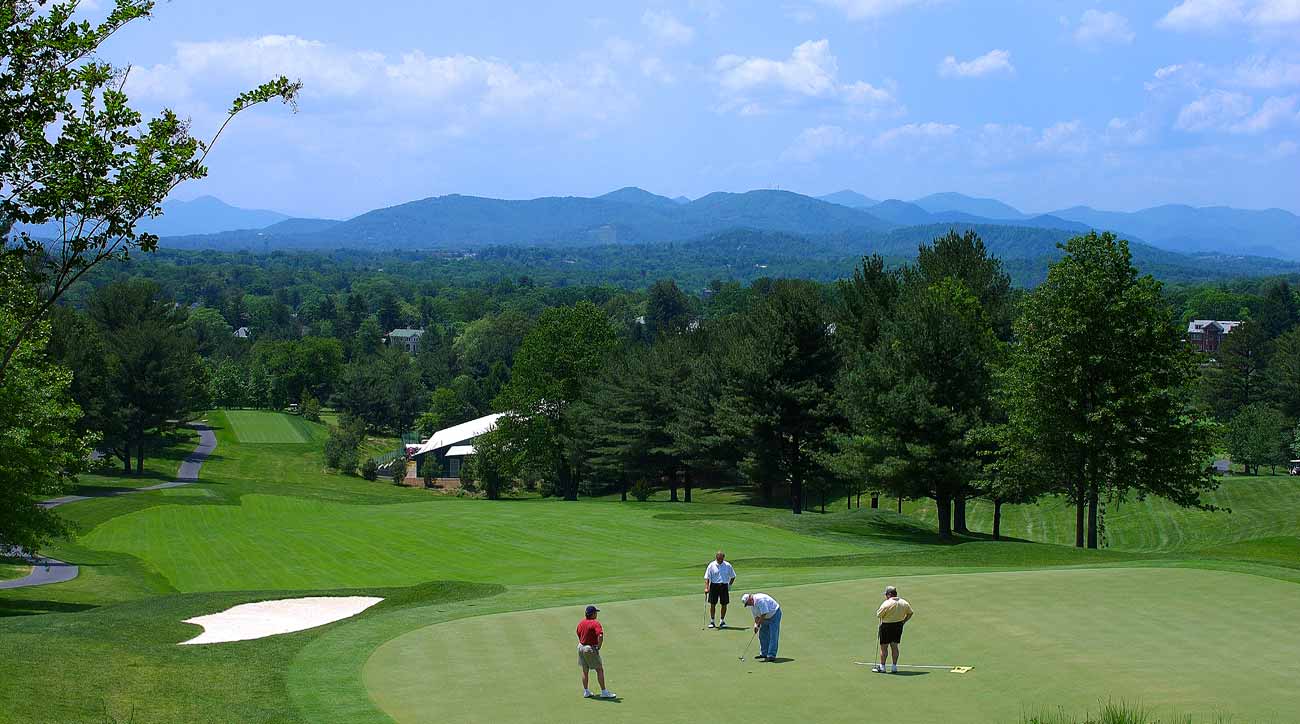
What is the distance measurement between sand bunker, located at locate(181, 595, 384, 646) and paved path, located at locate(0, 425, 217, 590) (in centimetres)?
1366

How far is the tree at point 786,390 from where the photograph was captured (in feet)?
198

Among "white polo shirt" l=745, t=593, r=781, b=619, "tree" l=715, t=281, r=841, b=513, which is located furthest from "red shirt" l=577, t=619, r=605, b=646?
"tree" l=715, t=281, r=841, b=513

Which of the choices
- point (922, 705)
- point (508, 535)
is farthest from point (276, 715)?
point (508, 535)

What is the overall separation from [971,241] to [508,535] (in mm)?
38116

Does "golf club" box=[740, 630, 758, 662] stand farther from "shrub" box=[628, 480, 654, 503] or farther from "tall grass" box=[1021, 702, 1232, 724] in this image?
"shrub" box=[628, 480, 654, 503]

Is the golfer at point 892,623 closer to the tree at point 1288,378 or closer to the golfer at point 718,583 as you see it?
the golfer at point 718,583

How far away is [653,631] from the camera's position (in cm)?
2409

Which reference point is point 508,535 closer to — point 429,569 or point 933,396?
point 429,569

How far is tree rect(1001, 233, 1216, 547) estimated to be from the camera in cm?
4184

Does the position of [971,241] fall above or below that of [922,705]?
above

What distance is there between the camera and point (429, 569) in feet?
137

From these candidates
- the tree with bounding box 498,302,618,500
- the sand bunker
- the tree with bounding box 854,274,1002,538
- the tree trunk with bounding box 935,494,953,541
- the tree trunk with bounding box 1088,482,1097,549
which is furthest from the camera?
the tree with bounding box 498,302,618,500

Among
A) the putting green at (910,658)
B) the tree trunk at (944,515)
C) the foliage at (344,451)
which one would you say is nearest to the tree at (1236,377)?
the tree trunk at (944,515)

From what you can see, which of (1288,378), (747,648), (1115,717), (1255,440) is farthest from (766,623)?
(1288,378)
